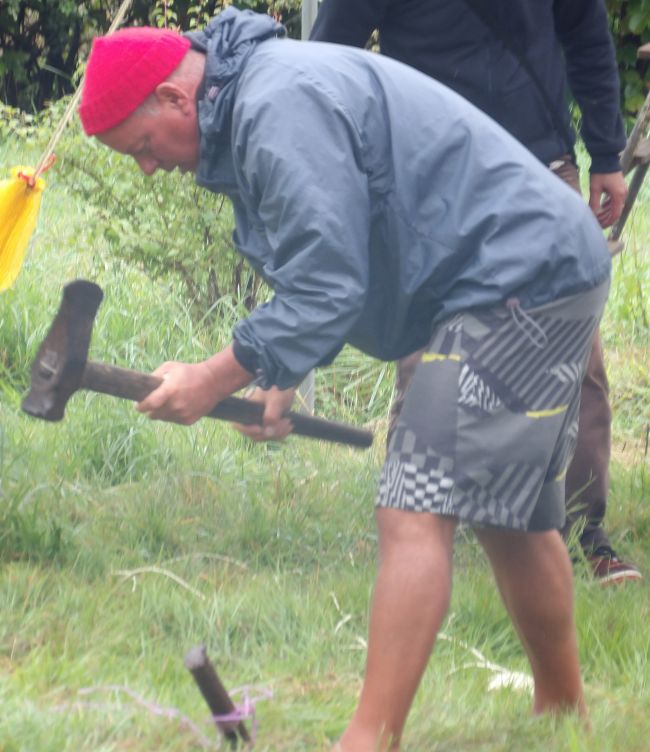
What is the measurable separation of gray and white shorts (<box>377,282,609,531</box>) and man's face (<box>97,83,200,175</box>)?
699 mm

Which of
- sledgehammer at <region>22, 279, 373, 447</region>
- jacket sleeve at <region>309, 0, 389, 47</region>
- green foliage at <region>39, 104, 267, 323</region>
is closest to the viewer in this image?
sledgehammer at <region>22, 279, 373, 447</region>

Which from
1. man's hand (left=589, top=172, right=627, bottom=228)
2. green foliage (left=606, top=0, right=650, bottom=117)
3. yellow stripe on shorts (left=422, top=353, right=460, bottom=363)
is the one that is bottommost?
green foliage (left=606, top=0, right=650, bottom=117)

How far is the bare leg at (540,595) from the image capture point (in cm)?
299

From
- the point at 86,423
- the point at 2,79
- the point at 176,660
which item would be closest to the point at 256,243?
the point at 176,660

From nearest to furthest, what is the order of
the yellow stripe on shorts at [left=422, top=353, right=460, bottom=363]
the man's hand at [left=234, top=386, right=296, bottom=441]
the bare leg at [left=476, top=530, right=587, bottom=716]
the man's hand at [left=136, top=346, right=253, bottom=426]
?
1. the yellow stripe on shorts at [left=422, top=353, right=460, bottom=363]
2. the man's hand at [left=136, top=346, right=253, bottom=426]
3. the bare leg at [left=476, top=530, right=587, bottom=716]
4. the man's hand at [left=234, top=386, right=296, bottom=441]

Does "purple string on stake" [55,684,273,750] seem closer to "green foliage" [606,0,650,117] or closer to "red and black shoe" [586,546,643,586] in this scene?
"red and black shoe" [586,546,643,586]

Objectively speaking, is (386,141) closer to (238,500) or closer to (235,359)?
(235,359)

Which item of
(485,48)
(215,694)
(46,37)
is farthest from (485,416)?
(46,37)

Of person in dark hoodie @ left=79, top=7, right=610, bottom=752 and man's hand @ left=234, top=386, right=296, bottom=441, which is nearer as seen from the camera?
person in dark hoodie @ left=79, top=7, right=610, bottom=752

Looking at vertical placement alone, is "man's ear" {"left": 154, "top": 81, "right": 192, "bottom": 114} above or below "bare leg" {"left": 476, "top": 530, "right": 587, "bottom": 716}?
above

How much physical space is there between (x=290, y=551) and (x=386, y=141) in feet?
5.97

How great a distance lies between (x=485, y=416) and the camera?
2719 mm

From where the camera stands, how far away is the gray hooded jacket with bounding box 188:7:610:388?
2.68 metres

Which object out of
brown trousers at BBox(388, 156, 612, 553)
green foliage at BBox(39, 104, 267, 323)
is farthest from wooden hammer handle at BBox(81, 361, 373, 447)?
green foliage at BBox(39, 104, 267, 323)
